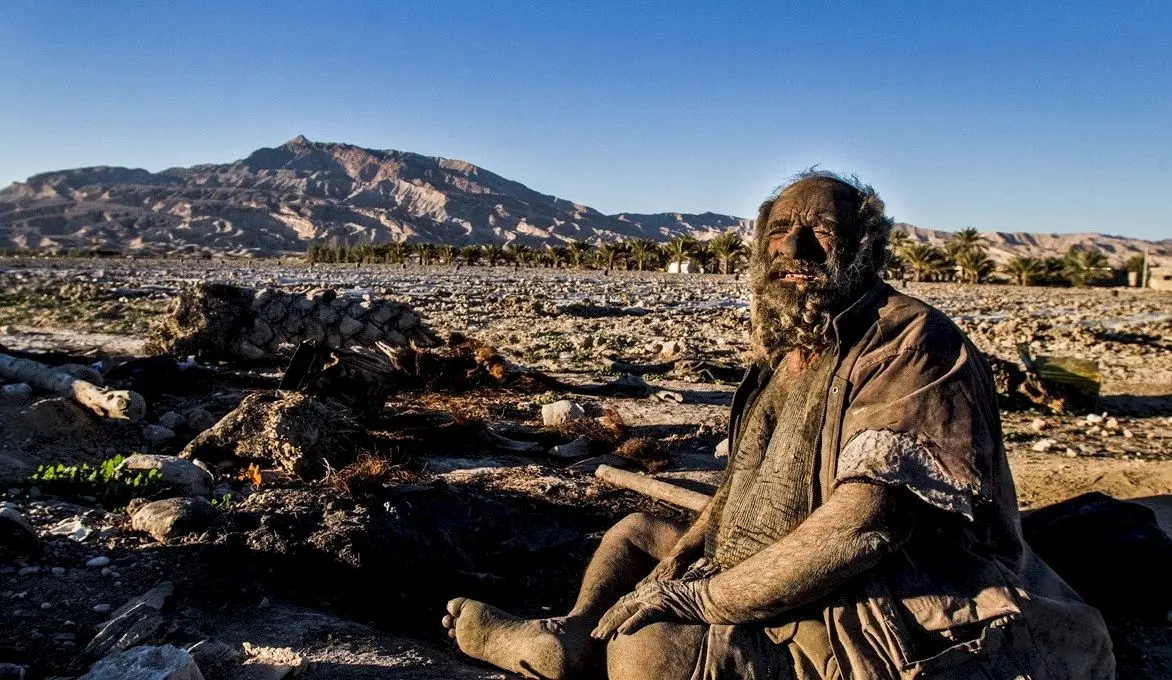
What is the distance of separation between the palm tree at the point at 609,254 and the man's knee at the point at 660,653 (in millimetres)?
60609

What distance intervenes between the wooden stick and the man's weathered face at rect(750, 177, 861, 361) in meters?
2.34

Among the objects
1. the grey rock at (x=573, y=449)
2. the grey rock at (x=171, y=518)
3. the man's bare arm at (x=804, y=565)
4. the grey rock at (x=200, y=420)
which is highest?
the man's bare arm at (x=804, y=565)

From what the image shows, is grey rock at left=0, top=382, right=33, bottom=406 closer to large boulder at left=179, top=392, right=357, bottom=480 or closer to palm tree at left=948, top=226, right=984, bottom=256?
large boulder at left=179, top=392, right=357, bottom=480

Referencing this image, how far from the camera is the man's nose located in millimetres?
2510

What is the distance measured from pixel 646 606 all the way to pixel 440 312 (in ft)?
57.5

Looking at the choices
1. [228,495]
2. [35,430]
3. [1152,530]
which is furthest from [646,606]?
[35,430]

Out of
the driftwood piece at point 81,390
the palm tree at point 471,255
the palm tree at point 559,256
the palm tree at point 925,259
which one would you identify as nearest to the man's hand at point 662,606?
the driftwood piece at point 81,390

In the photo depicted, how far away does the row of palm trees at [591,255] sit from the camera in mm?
60000

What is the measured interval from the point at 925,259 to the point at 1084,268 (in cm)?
870

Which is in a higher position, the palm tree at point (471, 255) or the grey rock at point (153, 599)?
the palm tree at point (471, 255)

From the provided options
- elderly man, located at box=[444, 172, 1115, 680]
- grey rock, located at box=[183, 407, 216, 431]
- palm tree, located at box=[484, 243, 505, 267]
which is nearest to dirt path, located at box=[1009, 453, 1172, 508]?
elderly man, located at box=[444, 172, 1115, 680]

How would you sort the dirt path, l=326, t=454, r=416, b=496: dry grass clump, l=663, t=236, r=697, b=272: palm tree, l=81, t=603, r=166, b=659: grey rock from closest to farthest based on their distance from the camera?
l=81, t=603, r=166, b=659: grey rock
l=326, t=454, r=416, b=496: dry grass clump
the dirt path
l=663, t=236, r=697, b=272: palm tree

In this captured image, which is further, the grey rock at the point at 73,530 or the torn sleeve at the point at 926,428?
the grey rock at the point at 73,530

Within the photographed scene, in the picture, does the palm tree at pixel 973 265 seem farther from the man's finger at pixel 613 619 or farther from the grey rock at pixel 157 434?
the man's finger at pixel 613 619
